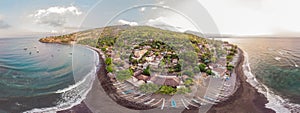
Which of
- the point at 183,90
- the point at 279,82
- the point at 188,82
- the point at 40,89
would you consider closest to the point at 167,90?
the point at 183,90

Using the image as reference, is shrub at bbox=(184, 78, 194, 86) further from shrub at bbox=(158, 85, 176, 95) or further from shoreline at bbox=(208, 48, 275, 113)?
shoreline at bbox=(208, 48, 275, 113)

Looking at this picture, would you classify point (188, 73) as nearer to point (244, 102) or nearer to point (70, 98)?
point (244, 102)

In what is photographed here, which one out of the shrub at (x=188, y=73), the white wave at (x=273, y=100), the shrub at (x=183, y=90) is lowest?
the white wave at (x=273, y=100)

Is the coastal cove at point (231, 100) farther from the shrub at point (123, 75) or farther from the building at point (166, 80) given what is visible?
the building at point (166, 80)

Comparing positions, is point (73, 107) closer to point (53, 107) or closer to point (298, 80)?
point (53, 107)

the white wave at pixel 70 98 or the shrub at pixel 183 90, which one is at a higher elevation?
the shrub at pixel 183 90

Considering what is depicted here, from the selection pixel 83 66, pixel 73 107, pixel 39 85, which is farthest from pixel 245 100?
pixel 83 66

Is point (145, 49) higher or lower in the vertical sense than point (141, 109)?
higher

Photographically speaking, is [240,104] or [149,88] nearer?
[240,104]

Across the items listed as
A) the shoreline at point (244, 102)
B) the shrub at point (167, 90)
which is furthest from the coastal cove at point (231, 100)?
the shrub at point (167, 90)

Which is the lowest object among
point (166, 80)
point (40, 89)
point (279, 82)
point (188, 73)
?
point (40, 89)

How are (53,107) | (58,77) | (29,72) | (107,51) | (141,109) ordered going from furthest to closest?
(107,51) < (29,72) < (58,77) < (53,107) < (141,109)
